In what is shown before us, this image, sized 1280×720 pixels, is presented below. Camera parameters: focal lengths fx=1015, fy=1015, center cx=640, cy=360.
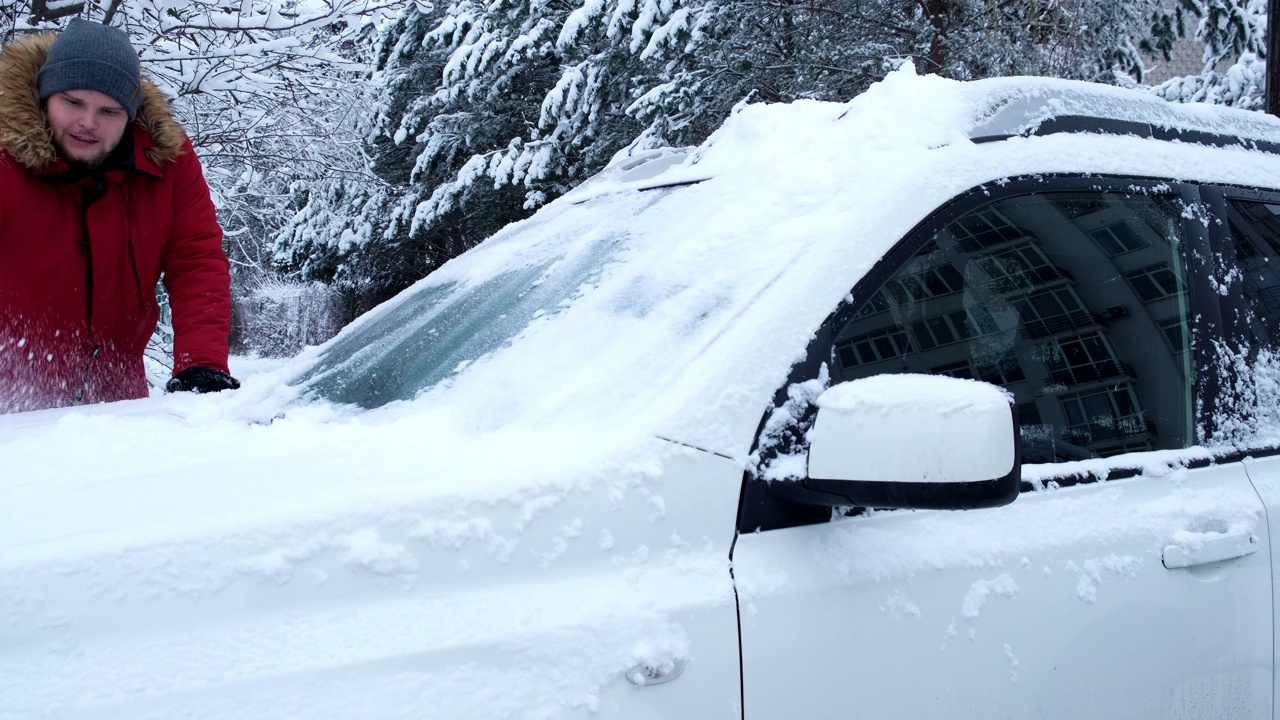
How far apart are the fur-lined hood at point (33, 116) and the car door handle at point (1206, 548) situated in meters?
2.78

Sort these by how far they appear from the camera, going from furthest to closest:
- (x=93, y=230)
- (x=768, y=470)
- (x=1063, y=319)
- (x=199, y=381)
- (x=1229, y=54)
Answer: (x=1229, y=54) → (x=93, y=230) → (x=199, y=381) → (x=1063, y=319) → (x=768, y=470)

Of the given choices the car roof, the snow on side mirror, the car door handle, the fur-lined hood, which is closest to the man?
the fur-lined hood

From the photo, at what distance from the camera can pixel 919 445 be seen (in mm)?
1313

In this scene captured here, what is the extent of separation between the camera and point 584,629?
1287 millimetres

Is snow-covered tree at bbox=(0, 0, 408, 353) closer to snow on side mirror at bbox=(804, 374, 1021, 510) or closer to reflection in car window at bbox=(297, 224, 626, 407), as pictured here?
reflection in car window at bbox=(297, 224, 626, 407)

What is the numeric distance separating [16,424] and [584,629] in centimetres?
125

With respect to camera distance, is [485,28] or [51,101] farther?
[485,28]

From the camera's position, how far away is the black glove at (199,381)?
2656mm

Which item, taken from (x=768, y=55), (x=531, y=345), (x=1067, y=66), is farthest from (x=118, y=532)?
(x=1067, y=66)

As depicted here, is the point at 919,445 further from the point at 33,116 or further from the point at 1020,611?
the point at 33,116

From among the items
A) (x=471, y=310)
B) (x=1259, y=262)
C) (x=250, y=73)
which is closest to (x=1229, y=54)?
(x=250, y=73)

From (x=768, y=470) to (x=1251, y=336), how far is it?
3.81 feet

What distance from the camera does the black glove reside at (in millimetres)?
2656

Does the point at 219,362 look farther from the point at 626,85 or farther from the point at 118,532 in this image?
the point at 626,85
